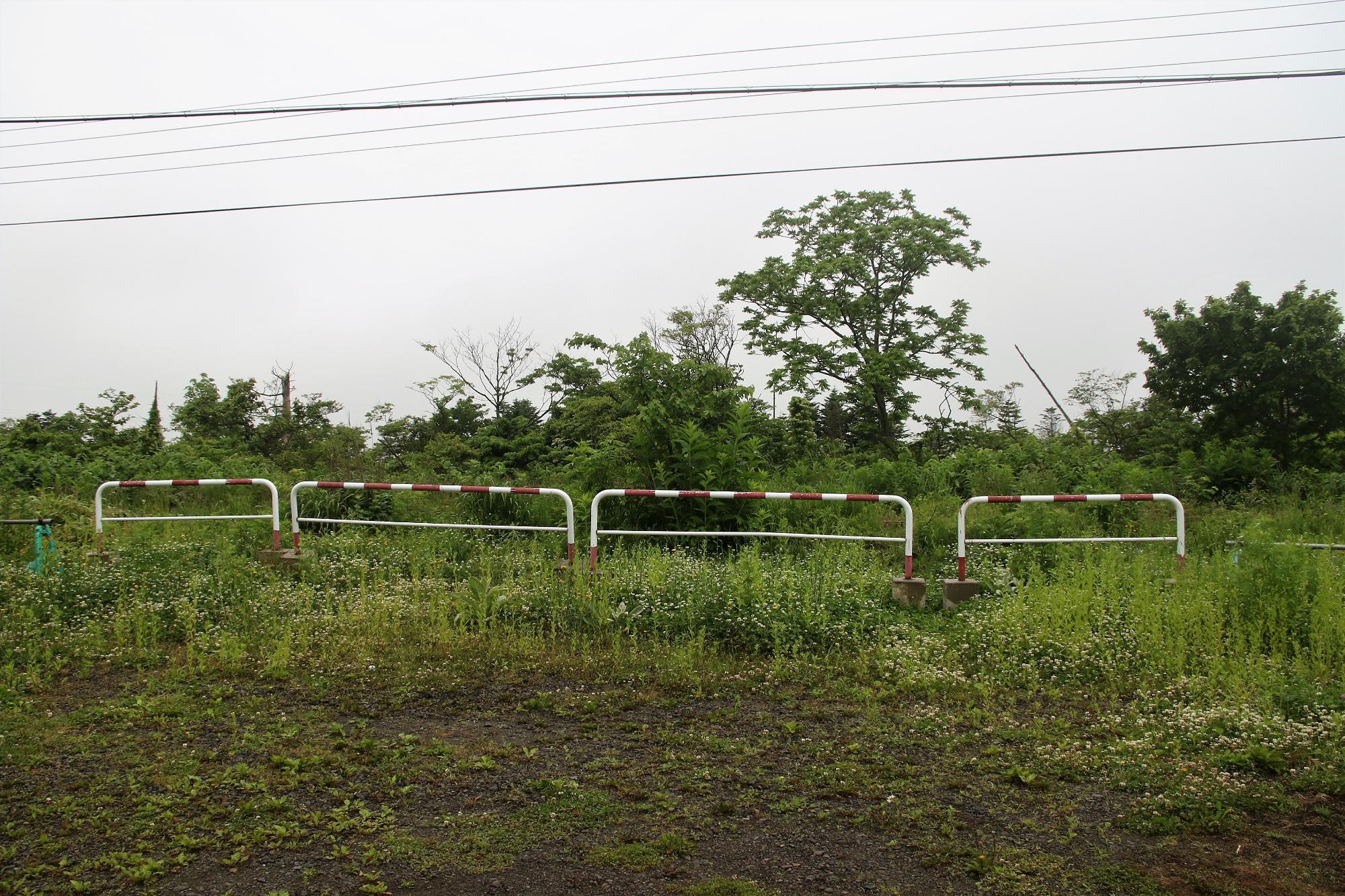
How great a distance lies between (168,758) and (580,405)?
54.6ft

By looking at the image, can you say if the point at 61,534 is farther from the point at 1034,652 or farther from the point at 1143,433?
the point at 1143,433

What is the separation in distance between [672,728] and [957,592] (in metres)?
3.66

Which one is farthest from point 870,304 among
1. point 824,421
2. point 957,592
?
point 957,592

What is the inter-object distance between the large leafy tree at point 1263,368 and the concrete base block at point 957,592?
11.2 meters

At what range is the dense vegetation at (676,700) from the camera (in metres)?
3.28

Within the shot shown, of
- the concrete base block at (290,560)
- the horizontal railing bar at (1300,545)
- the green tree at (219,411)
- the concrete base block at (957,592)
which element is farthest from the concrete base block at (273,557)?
the green tree at (219,411)

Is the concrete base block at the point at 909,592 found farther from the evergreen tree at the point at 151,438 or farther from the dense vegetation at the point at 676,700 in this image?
the evergreen tree at the point at 151,438

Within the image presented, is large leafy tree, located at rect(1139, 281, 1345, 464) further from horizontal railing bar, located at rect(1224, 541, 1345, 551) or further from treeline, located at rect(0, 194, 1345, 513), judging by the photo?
horizontal railing bar, located at rect(1224, 541, 1345, 551)

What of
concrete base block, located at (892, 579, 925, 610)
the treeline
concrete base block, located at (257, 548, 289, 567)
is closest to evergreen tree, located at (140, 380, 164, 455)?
the treeline

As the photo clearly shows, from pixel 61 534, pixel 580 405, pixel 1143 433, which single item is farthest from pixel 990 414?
pixel 61 534

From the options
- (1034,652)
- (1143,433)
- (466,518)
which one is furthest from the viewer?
(1143,433)

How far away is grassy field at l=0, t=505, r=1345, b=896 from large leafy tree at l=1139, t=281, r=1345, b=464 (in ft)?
32.2

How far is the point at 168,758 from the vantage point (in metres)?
4.20

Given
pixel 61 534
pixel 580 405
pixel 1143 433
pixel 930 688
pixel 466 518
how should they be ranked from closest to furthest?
pixel 930 688 < pixel 61 534 < pixel 466 518 < pixel 1143 433 < pixel 580 405
